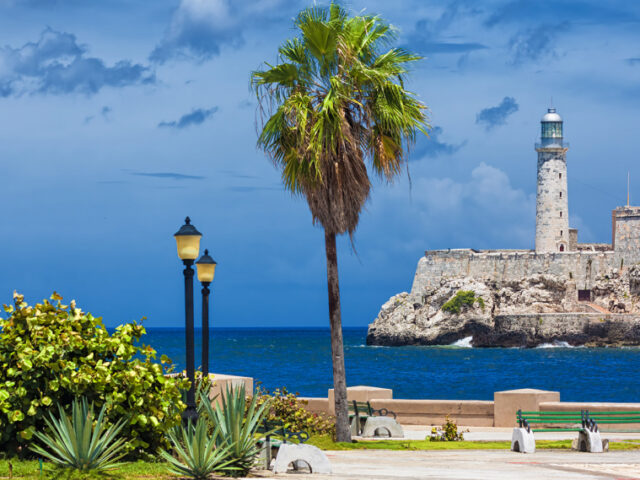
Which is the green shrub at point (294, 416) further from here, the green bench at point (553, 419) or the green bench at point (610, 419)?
the green bench at point (610, 419)

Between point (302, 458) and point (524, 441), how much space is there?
16.2 ft

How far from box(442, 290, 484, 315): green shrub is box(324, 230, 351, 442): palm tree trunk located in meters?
93.5

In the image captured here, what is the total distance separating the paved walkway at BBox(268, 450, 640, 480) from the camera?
12.5 metres

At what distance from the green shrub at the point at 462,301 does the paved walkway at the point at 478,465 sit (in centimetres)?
9486

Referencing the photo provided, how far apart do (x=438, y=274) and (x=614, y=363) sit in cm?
2992

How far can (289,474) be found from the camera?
1262 centimetres

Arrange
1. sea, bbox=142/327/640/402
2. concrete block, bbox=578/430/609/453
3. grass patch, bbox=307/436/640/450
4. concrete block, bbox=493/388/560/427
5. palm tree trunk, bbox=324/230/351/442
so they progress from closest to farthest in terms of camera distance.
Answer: concrete block, bbox=578/430/609/453, grass patch, bbox=307/436/640/450, palm tree trunk, bbox=324/230/351/442, concrete block, bbox=493/388/560/427, sea, bbox=142/327/640/402

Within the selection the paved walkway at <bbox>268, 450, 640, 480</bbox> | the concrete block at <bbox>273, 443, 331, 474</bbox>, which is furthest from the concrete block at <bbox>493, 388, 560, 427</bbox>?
the concrete block at <bbox>273, 443, 331, 474</bbox>

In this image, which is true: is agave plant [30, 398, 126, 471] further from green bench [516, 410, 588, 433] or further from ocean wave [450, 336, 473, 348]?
ocean wave [450, 336, 473, 348]

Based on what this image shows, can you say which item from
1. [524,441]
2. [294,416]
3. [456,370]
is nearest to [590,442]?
[524,441]

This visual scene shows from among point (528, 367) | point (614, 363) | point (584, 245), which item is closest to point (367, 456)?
point (528, 367)

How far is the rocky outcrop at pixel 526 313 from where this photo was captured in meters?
106

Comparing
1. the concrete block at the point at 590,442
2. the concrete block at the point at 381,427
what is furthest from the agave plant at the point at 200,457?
the concrete block at the point at 381,427

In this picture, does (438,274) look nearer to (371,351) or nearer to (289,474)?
(371,351)
